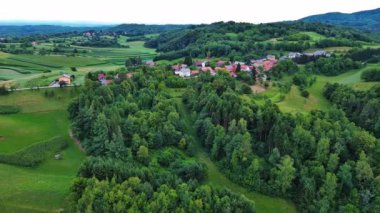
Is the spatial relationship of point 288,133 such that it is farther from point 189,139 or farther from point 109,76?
point 109,76

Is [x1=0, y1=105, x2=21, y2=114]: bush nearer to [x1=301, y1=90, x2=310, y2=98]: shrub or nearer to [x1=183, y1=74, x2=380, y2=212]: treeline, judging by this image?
[x1=183, y1=74, x2=380, y2=212]: treeline

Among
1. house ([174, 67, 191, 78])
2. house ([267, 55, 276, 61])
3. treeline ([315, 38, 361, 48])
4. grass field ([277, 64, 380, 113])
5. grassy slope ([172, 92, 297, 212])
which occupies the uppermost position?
treeline ([315, 38, 361, 48])

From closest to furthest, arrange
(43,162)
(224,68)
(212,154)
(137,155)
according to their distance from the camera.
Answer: (137,155) < (43,162) < (212,154) < (224,68)

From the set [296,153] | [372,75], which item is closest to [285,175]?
[296,153]

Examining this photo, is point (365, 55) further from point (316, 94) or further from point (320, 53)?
point (316, 94)

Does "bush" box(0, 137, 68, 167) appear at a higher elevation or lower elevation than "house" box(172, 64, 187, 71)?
lower

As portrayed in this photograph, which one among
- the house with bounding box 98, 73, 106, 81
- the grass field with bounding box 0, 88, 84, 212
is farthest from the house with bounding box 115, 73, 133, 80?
the grass field with bounding box 0, 88, 84, 212

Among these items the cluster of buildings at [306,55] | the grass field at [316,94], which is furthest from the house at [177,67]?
the cluster of buildings at [306,55]
